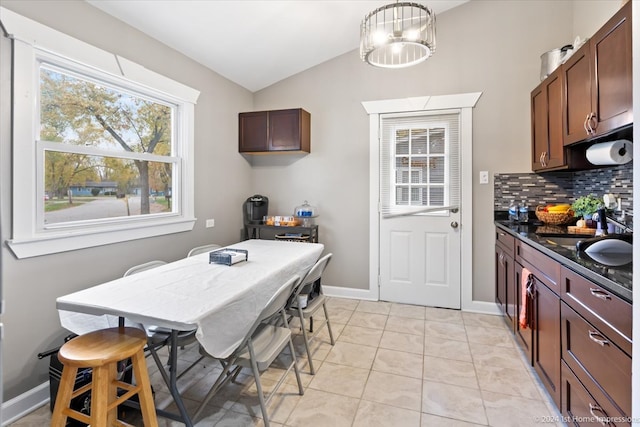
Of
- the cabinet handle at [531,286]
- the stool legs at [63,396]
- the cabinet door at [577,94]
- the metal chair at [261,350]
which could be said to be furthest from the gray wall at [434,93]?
the stool legs at [63,396]

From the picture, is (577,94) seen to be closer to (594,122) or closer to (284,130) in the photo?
(594,122)

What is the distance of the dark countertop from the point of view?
1.29 meters

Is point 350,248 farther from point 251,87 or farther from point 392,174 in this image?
point 251,87

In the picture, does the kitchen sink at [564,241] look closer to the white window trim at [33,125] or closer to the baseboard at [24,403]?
the white window trim at [33,125]

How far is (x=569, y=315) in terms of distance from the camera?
1713mm

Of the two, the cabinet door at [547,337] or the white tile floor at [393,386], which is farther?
the white tile floor at [393,386]

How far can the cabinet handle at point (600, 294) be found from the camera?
1365 mm

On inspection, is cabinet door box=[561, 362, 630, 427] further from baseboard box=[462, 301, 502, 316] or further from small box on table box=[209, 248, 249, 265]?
small box on table box=[209, 248, 249, 265]

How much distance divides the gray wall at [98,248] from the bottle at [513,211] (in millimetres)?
2848

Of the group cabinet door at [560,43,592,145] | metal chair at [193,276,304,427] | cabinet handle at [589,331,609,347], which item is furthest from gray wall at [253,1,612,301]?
cabinet handle at [589,331,609,347]

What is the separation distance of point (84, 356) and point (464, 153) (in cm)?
337

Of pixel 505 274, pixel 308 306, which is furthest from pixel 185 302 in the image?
pixel 505 274

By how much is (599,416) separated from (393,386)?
3.62 feet

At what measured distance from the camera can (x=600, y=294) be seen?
141 cm
